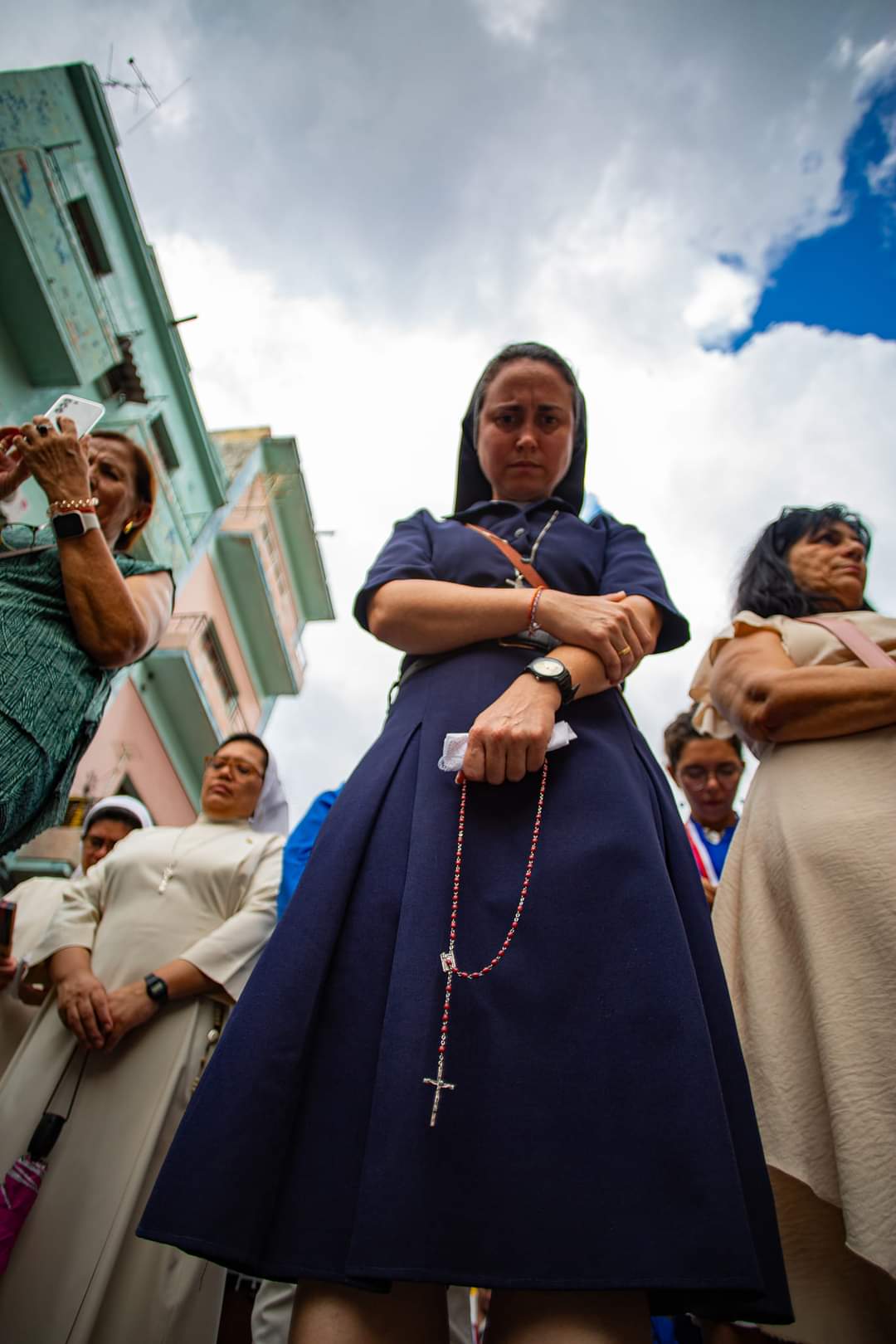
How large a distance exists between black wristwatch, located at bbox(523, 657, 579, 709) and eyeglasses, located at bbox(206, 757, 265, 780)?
2.79 metres

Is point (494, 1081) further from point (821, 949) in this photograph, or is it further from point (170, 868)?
point (170, 868)

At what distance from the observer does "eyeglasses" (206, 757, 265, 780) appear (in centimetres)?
377

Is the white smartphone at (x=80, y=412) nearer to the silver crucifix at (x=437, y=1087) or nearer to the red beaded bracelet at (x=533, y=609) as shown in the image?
the red beaded bracelet at (x=533, y=609)

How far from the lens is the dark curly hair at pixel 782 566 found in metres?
2.38

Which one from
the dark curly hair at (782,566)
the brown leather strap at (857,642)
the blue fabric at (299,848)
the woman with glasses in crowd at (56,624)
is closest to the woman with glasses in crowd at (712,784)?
the dark curly hair at (782,566)

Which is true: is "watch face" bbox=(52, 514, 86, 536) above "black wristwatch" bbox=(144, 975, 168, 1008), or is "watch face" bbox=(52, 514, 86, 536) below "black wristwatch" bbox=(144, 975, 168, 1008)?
above

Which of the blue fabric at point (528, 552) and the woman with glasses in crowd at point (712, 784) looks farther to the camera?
the woman with glasses in crowd at point (712, 784)

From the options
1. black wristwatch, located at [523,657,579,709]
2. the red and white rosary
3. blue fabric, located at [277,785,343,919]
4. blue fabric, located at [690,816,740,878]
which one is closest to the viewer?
the red and white rosary

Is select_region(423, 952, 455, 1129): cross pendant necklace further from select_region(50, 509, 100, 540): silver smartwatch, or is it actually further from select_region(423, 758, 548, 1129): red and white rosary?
select_region(50, 509, 100, 540): silver smartwatch

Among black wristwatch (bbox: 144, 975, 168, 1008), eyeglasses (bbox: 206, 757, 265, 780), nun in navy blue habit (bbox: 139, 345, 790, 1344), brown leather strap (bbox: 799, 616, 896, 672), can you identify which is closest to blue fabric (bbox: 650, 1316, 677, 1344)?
nun in navy blue habit (bbox: 139, 345, 790, 1344)

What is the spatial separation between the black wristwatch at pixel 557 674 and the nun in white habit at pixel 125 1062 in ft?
5.87

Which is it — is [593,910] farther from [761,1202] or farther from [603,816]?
[761,1202]

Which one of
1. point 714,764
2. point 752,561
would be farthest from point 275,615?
point 752,561

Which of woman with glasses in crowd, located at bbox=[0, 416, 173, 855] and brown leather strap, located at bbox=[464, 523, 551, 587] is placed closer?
woman with glasses in crowd, located at bbox=[0, 416, 173, 855]
